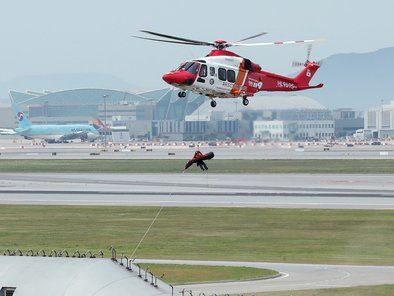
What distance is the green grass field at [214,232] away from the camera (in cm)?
7444

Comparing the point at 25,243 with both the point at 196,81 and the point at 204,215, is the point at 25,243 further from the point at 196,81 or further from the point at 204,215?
the point at 196,81

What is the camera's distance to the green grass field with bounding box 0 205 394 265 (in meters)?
74.4

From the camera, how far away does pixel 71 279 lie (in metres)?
25.5

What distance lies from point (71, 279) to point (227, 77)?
19819 mm

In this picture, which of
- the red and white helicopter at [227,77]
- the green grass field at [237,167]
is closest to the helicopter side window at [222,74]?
the red and white helicopter at [227,77]

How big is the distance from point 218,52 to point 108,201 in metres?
74.3

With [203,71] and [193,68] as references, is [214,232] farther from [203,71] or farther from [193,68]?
[203,71]

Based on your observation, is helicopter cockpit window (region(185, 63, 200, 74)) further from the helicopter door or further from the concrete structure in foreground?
the concrete structure in foreground

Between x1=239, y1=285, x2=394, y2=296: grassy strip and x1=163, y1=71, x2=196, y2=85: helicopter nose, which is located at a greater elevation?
x1=163, y1=71, x2=196, y2=85: helicopter nose

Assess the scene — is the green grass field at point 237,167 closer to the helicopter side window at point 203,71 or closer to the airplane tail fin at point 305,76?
the helicopter side window at point 203,71

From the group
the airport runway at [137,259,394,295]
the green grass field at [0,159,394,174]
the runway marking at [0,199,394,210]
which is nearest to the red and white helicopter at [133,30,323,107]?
the airport runway at [137,259,394,295]

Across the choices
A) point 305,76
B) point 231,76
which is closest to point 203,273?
point 305,76

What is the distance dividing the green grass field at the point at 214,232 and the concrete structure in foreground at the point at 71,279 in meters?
44.7

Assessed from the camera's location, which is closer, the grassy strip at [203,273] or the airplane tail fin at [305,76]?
the airplane tail fin at [305,76]
